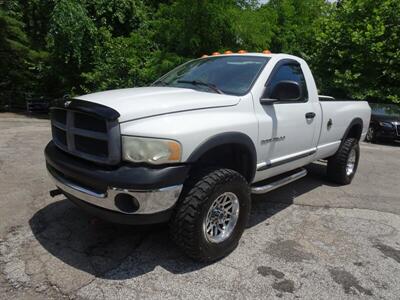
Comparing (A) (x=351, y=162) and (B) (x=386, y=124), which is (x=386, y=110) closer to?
(B) (x=386, y=124)

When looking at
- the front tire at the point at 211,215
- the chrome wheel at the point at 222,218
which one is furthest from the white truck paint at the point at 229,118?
the chrome wheel at the point at 222,218

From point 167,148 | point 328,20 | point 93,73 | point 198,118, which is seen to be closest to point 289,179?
point 198,118

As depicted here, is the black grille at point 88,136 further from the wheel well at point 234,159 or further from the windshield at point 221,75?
the windshield at point 221,75

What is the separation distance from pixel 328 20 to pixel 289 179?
14047 millimetres

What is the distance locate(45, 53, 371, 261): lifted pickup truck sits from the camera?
2.84 meters

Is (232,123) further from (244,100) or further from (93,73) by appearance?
(93,73)

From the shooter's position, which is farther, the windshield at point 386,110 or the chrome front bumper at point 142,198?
the windshield at point 386,110

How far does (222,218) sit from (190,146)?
89 cm

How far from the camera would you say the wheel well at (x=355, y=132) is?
604 cm

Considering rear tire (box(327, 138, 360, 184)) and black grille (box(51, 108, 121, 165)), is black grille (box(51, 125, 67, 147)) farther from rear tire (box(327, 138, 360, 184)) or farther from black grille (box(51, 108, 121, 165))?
rear tire (box(327, 138, 360, 184))

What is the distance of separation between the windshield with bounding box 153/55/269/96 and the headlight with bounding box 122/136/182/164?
1167mm

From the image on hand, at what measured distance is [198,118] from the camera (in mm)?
3145

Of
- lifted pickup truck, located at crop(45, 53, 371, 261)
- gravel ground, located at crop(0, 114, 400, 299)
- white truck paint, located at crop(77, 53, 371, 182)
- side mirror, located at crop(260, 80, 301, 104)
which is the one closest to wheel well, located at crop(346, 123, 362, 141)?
white truck paint, located at crop(77, 53, 371, 182)

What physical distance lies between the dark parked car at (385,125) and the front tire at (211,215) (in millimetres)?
9578
